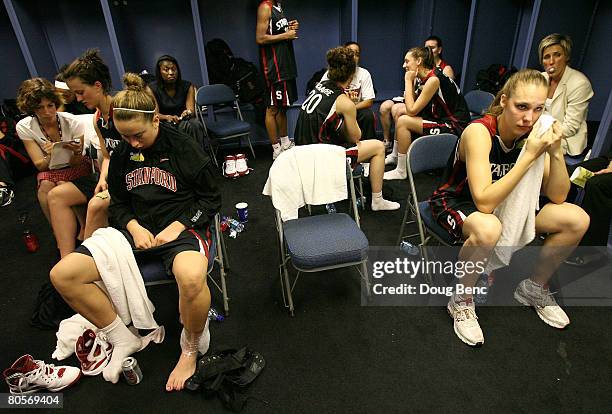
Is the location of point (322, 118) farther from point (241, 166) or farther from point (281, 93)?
point (281, 93)

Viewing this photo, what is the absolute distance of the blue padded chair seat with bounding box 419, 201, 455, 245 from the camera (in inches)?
78.7

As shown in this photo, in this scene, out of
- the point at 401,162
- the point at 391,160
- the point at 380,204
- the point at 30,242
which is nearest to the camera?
the point at 30,242

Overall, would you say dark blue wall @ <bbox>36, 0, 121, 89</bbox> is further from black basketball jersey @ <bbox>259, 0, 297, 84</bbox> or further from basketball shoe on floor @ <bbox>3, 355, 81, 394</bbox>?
basketball shoe on floor @ <bbox>3, 355, 81, 394</bbox>

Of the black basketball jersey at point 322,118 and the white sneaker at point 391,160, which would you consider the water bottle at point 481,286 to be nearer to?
the black basketball jersey at point 322,118

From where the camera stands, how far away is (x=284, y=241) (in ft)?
7.08

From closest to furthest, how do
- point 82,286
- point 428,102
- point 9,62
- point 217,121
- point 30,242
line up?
point 82,286, point 30,242, point 428,102, point 217,121, point 9,62

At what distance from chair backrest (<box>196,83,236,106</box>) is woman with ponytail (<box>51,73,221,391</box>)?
8.00 ft

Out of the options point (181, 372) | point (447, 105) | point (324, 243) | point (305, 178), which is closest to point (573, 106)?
point (447, 105)

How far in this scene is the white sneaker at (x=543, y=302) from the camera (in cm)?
200

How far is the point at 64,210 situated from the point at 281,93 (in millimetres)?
2569

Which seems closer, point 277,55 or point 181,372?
point 181,372

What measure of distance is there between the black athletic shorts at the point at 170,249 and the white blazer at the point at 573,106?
8.63 feet

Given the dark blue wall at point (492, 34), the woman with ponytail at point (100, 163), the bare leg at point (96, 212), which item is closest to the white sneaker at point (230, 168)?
the woman with ponytail at point (100, 163)

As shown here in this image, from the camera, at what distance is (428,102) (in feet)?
11.1
